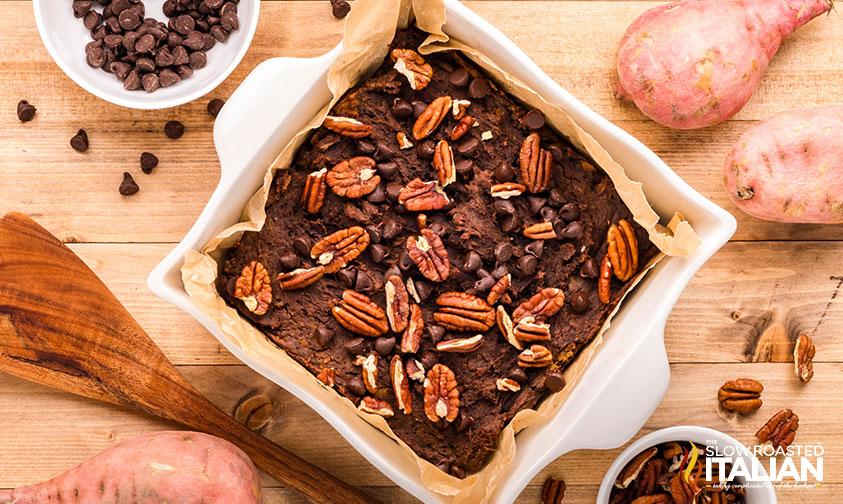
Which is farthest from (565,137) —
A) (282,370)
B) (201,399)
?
(201,399)

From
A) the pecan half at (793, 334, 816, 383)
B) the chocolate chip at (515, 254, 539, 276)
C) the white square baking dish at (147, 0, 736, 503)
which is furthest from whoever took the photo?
the pecan half at (793, 334, 816, 383)

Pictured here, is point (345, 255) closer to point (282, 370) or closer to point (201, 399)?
point (282, 370)

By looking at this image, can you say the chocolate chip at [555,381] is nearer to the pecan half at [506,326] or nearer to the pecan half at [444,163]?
the pecan half at [506,326]

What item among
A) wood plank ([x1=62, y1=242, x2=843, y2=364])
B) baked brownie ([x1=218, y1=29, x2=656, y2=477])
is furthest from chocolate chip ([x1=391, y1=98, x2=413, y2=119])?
wood plank ([x1=62, y1=242, x2=843, y2=364])

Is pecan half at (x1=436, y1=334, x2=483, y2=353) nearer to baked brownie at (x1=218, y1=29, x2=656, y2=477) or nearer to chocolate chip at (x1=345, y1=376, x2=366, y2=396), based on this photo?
baked brownie at (x1=218, y1=29, x2=656, y2=477)

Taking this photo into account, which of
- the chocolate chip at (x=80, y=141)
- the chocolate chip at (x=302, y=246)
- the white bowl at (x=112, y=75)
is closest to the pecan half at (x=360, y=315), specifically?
the chocolate chip at (x=302, y=246)
